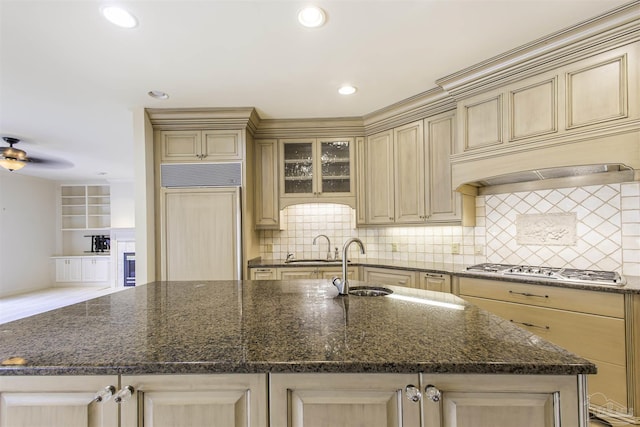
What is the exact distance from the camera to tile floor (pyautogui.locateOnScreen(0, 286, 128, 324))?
4.59 m

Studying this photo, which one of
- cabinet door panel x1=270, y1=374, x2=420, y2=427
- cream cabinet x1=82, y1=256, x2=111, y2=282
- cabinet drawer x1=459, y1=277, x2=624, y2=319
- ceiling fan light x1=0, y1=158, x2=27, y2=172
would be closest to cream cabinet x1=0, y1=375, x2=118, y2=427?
cabinet door panel x1=270, y1=374, x2=420, y2=427

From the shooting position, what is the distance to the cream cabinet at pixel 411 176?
2717 millimetres

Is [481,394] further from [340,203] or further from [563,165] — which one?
[340,203]

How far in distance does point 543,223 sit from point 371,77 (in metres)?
1.92

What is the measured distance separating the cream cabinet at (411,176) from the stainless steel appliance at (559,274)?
54cm

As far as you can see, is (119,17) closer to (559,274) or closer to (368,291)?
(368,291)

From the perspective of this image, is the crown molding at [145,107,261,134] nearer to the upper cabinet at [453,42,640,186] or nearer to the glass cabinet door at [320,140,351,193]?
the glass cabinet door at [320,140,351,193]

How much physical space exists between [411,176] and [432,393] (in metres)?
2.48

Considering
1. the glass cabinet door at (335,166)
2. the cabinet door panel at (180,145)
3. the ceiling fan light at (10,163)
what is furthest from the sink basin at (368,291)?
the ceiling fan light at (10,163)

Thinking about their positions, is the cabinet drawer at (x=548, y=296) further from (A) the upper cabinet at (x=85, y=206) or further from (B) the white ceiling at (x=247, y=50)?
(A) the upper cabinet at (x=85, y=206)

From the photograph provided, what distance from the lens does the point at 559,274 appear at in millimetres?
1968

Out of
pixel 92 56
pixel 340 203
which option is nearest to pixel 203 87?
pixel 92 56

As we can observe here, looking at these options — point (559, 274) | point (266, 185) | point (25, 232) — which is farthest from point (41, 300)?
point (559, 274)

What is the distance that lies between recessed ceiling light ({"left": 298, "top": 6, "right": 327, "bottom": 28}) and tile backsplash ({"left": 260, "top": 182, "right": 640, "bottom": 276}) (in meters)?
2.12
